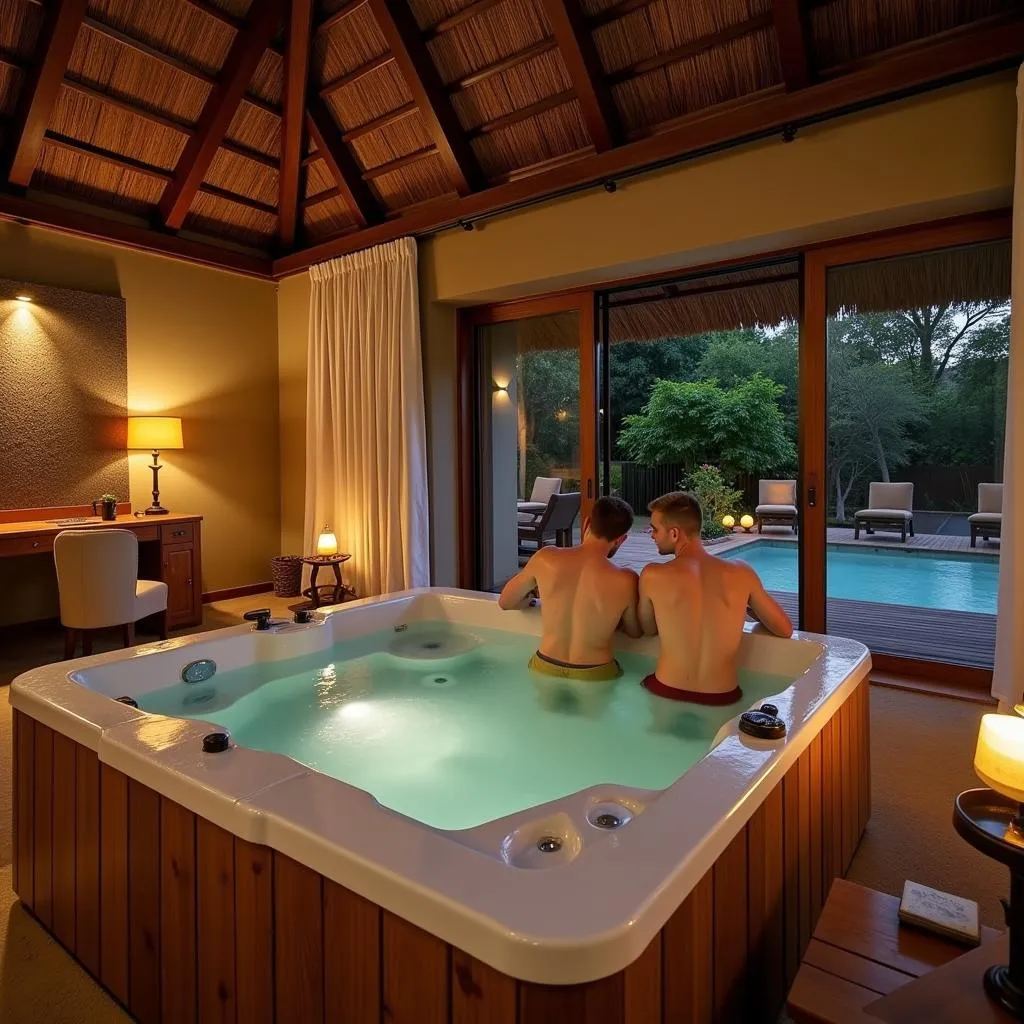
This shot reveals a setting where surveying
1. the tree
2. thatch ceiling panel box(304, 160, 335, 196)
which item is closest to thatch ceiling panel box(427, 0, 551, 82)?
thatch ceiling panel box(304, 160, 335, 196)

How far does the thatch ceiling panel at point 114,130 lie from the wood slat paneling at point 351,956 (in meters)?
4.75

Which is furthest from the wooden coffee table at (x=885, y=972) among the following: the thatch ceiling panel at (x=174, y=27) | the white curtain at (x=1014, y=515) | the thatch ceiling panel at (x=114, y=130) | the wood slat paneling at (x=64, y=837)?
the thatch ceiling panel at (x=114, y=130)

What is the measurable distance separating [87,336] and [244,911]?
4508 millimetres

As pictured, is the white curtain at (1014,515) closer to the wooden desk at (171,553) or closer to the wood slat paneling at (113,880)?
the wood slat paneling at (113,880)

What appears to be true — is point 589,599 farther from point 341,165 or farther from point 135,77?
point 135,77

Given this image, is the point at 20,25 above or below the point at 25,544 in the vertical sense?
above

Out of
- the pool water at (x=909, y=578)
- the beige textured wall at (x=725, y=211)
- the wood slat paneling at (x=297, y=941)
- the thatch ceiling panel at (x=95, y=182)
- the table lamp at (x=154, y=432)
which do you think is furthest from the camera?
the table lamp at (x=154, y=432)

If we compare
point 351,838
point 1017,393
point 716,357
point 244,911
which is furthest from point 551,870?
point 716,357

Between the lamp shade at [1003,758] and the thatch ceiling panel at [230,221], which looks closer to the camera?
the lamp shade at [1003,758]

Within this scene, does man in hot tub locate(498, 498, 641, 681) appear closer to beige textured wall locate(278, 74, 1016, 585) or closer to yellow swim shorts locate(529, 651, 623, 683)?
yellow swim shorts locate(529, 651, 623, 683)

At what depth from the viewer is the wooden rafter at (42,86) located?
3596 mm

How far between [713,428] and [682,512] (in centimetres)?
600

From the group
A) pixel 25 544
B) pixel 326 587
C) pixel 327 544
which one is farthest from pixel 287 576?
pixel 25 544

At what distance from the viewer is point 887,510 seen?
3.59m
